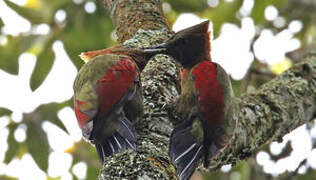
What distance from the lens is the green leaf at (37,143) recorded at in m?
4.84

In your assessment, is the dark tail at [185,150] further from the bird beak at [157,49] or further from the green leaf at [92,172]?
the green leaf at [92,172]

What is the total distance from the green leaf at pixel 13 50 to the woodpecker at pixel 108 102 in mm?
1641

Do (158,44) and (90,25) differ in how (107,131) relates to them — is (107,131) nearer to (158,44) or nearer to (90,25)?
(158,44)

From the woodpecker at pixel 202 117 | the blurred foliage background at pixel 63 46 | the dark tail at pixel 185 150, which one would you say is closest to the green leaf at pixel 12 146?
the blurred foliage background at pixel 63 46

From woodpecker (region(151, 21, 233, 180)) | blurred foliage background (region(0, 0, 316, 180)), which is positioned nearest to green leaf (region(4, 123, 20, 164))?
blurred foliage background (region(0, 0, 316, 180))

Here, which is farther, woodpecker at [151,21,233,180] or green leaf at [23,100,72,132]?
green leaf at [23,100,72,132]

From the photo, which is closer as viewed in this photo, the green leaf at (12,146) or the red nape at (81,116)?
the red nape at (81,116)

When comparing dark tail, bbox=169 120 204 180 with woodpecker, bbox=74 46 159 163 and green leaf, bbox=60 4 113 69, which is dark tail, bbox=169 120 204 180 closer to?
woodpecker, bbox=74 46 159 163

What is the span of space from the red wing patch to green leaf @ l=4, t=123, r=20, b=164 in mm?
2038

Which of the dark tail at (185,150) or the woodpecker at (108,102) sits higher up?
the woodpecker at (108,102)

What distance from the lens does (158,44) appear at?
3736 millimetres

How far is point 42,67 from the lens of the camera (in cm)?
474

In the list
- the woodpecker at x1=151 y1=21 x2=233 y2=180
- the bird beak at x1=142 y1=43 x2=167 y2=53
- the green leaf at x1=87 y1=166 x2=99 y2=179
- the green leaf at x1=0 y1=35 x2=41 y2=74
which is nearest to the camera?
the woodpecker at x1=151 y1=21 x2=233 y2=180

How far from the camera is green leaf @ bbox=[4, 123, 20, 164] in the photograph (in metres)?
4.98
